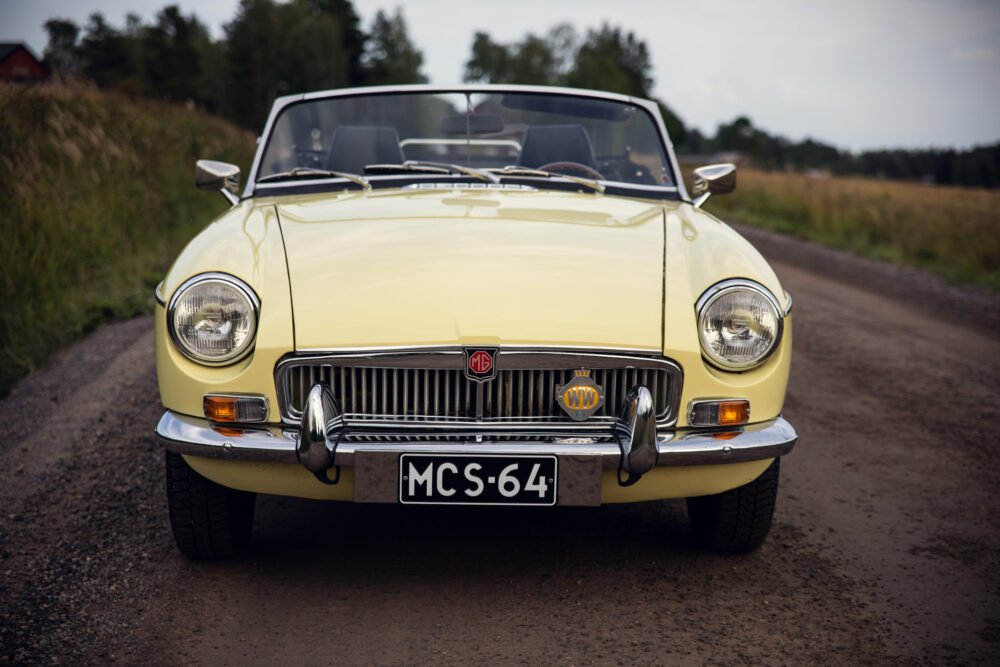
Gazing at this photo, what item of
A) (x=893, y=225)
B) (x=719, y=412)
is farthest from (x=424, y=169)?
(x=893, y=225)

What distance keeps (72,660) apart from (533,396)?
1312mm

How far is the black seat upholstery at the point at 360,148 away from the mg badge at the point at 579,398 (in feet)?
5.94

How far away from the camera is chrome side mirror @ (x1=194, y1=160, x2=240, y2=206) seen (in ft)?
13.0

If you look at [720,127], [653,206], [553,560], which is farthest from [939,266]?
[720,127]

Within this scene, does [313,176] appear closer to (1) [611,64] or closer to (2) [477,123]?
(2) [477,123]

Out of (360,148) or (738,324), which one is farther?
(360,148)

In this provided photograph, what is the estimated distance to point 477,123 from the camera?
433 centimetres

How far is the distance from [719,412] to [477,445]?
70cm

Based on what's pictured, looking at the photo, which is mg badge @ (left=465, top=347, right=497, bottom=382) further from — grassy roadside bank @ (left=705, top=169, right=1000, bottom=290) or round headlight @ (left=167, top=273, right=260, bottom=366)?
grassy roadside bank @ (left=705, top=169, right=1000, bottom=290)

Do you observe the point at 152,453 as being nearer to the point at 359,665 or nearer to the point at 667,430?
the point at 359,665

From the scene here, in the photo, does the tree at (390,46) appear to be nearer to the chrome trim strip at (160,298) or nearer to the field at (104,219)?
the field at (104,219)

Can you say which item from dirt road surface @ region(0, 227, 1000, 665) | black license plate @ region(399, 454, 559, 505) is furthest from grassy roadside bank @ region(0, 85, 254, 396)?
black license plate @ region(399, 454, 559, 505)

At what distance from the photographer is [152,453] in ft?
13.2

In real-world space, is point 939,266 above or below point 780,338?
below
